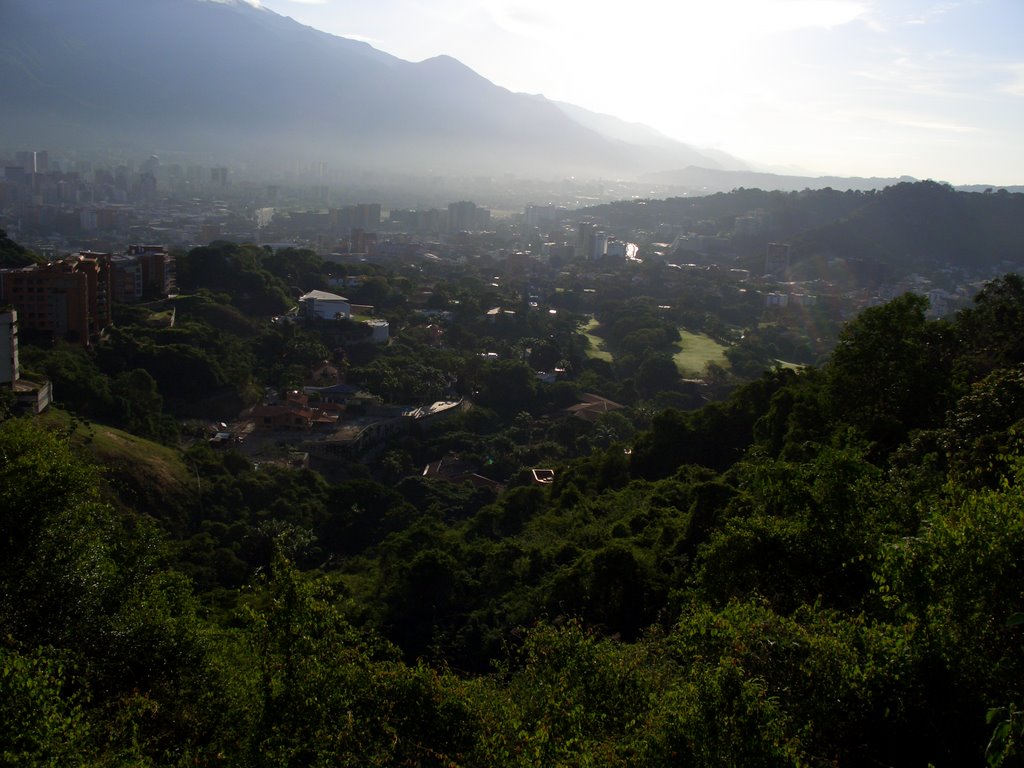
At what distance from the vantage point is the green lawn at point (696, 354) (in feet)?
74.6

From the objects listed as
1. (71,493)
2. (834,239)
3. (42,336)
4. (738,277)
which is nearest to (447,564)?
(71,493)

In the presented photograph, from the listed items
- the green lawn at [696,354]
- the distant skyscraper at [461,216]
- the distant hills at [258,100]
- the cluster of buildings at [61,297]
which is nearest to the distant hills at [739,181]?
the distant hills at [258,100]

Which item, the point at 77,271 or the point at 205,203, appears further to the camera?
the point at 205,203

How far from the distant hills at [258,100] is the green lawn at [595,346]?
6211 cm

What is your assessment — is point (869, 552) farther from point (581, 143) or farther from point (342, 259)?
point (581, 143)

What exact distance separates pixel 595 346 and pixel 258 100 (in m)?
87.2

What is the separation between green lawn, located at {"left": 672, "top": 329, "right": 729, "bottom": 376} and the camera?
22.7 metres

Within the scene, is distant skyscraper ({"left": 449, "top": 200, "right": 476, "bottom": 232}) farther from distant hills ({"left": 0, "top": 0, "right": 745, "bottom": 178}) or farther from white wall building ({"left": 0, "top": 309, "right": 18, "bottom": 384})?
white wall building ({"left": 0, "top": 309, "right": 18, "bottom": 384})

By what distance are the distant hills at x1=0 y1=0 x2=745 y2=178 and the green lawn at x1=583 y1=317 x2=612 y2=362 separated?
6211 cm

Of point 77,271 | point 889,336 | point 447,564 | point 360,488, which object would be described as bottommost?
point 360,488

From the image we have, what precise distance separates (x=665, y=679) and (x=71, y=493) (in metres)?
3.08

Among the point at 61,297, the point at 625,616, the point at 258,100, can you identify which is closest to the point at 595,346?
the point at 61,297

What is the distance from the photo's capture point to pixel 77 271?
1559 centimetres

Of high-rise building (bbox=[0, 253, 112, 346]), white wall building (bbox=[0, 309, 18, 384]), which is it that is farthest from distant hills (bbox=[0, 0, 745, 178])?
white wall building (bbox=[0, 309, 18, 384])
